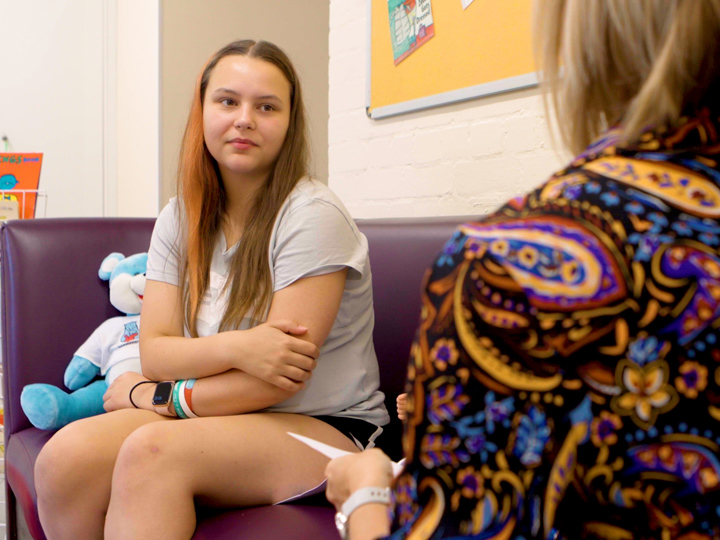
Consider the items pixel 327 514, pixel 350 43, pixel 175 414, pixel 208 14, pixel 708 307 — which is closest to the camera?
pixel 708 307

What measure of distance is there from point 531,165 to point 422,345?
1252mm

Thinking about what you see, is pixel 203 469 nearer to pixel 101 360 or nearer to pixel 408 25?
pixel 101 360

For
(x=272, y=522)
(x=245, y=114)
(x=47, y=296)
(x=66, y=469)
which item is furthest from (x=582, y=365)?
(x=47, y=296)

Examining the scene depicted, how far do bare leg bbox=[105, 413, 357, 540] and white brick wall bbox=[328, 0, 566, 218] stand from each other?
822 millimetres

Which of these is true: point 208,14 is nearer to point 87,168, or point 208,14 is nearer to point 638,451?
point 87,168

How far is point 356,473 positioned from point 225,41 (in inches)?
133

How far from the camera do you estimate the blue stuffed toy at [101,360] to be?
1444 millimetres

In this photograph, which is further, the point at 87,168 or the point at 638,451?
the point at 87,168

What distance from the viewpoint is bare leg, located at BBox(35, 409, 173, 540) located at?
42.4 inches

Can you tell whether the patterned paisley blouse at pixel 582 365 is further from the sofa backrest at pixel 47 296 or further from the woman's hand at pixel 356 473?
the sofa backrest at pixel 47 296

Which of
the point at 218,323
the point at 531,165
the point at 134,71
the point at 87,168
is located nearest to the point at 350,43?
the point at 531,165

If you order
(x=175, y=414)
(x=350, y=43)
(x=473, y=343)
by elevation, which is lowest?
(x=175, y=414)

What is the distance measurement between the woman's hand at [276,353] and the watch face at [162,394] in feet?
0.54

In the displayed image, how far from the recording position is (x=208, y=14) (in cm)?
351
